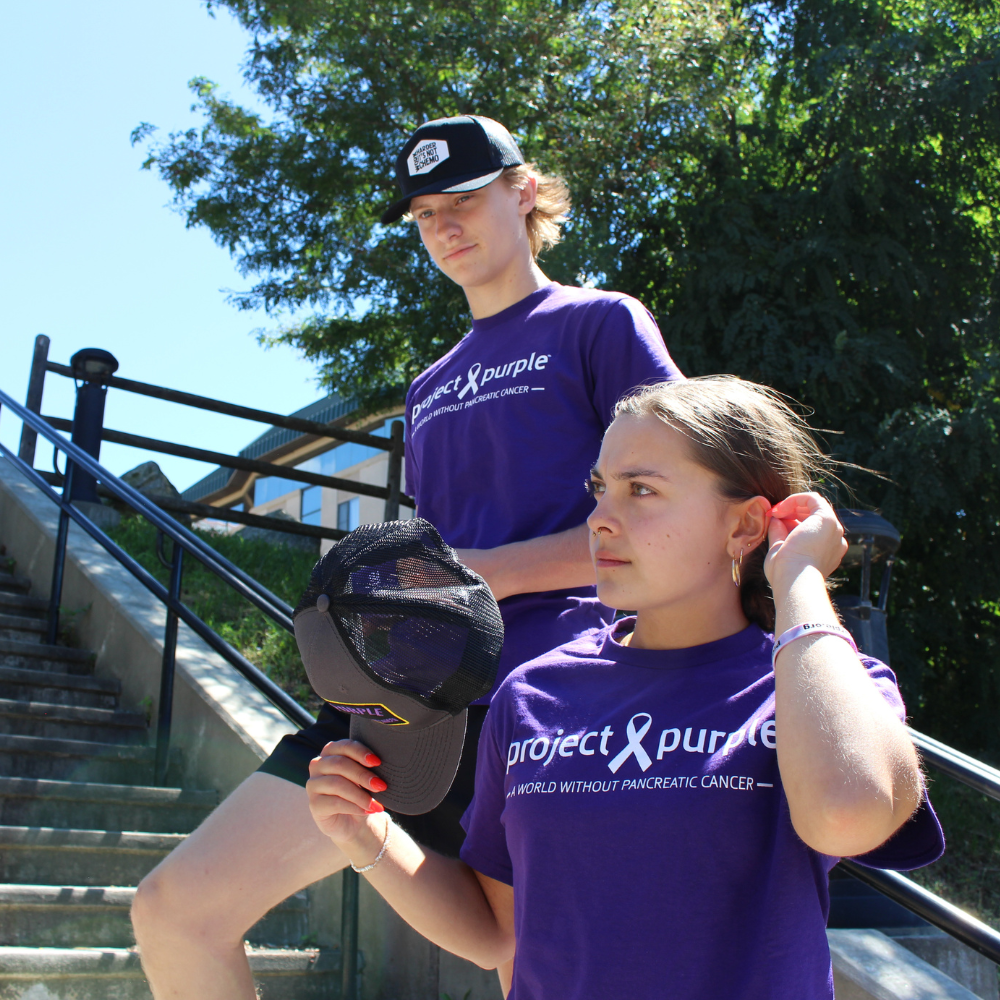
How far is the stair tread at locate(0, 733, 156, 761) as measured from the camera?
395 cm

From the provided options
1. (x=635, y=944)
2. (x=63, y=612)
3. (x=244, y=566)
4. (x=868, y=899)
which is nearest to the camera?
(x=635, y=944)

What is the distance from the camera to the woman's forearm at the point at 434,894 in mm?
1502

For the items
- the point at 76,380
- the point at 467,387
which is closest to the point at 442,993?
the point at 467,387

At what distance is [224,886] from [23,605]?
167 inches

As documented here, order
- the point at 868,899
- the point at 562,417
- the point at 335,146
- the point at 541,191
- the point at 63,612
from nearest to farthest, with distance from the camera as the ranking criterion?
the point at 562,417 → the point at 541,191 → the point at 868,899 → the point at 63,612 → the point at 335,146

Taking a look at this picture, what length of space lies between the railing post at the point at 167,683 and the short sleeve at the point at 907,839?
3.30 metres

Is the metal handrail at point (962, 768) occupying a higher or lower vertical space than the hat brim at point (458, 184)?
lower

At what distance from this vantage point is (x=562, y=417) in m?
1.94

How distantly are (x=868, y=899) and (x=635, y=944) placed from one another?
12.1 feet

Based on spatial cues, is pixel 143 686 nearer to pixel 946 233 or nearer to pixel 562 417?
pixel 562 417

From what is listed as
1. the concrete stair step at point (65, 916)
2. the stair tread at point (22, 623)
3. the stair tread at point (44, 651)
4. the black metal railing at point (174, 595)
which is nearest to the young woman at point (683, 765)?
the black metal railing at point (174, 595)

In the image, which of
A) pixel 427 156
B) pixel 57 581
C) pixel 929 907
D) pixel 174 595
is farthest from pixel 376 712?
pixel 57 581

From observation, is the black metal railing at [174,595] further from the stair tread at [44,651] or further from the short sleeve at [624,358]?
the short sleeve at [624,358]

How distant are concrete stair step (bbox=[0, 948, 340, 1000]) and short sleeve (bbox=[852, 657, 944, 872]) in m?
2.39
